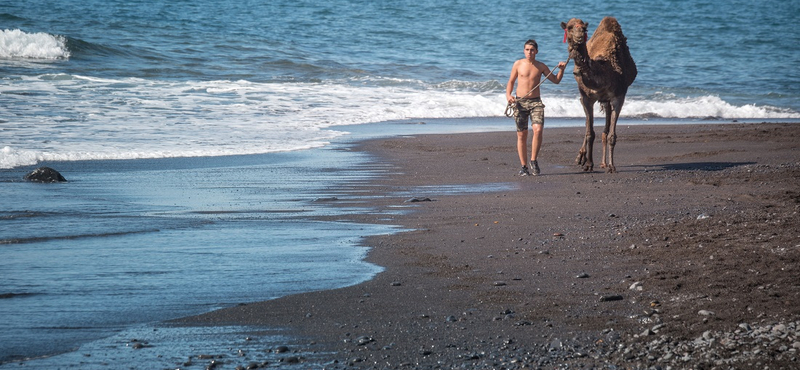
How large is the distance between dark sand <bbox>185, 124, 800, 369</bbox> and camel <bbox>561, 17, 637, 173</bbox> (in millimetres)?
1540

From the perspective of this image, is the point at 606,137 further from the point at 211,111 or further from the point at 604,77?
the point at 211,111

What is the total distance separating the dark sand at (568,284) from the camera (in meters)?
3.80

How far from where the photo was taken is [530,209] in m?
7.77

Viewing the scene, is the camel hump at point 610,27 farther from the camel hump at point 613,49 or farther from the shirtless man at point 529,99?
the shirtless man at point 529,99

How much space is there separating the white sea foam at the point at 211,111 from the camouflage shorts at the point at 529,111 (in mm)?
3796

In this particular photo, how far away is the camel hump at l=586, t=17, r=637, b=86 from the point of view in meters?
10.8

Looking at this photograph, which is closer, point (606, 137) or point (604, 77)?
point (604, 77)

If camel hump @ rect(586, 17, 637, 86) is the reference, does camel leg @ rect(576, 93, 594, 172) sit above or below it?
below

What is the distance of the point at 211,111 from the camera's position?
17062mm

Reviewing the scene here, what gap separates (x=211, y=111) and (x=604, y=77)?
9.07m

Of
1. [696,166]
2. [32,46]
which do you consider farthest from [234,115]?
[32,46]

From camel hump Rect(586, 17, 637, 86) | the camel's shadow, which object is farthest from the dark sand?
camel hump Rect(586, 17, 637, 86)

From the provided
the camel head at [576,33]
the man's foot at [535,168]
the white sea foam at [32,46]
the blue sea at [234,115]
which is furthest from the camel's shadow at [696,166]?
the white sea foam at [32,46]

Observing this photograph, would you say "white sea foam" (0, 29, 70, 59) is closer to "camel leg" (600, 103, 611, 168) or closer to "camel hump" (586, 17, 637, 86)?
"camel hump" (586, 17, 637, 86)
